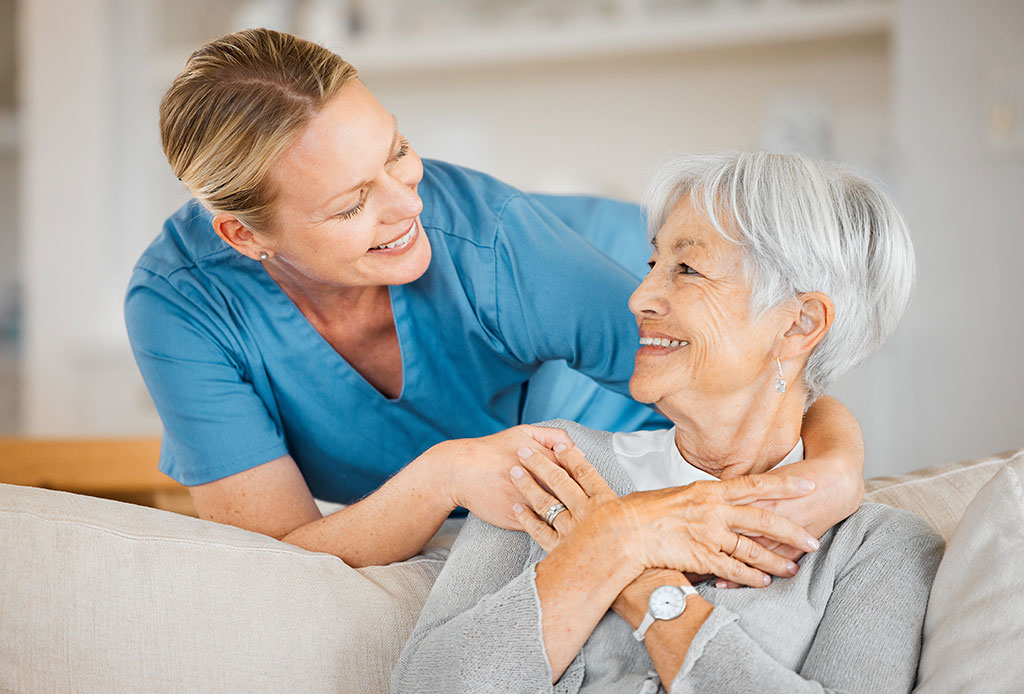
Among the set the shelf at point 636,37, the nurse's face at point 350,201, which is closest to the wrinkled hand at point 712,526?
the nurse's face at point 350,201

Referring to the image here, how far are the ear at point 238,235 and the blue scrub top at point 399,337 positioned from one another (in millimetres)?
115

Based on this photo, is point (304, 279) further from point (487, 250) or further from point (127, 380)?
point (127, 380)

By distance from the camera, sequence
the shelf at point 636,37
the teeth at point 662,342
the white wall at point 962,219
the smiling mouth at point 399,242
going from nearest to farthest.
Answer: the teeth at point 662,342 → the smiling mouth at point 399,242 → the white wall at point 962,219 → the shelf at point 636,37

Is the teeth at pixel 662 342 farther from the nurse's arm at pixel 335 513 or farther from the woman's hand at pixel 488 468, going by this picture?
the nurse's arm at pixel 335 513

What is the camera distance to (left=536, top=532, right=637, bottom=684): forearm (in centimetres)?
110

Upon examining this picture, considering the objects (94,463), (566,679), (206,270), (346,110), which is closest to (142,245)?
(94,463)

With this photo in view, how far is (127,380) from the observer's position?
4031 mm

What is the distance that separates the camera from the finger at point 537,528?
3.86 feet

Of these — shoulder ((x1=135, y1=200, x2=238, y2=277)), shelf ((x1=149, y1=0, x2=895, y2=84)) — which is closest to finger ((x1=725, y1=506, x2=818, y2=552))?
shoulder ((x1=135, y1=200, x2=238, y2=277))

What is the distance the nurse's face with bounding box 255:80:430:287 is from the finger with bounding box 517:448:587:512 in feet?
1.09

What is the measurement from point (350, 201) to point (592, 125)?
2.62 meters

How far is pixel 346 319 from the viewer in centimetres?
155

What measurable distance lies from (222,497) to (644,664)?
2.31ft

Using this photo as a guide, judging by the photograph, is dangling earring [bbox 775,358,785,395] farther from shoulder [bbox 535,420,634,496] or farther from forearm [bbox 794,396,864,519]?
shoulder [bbox 535,420,634,496]
